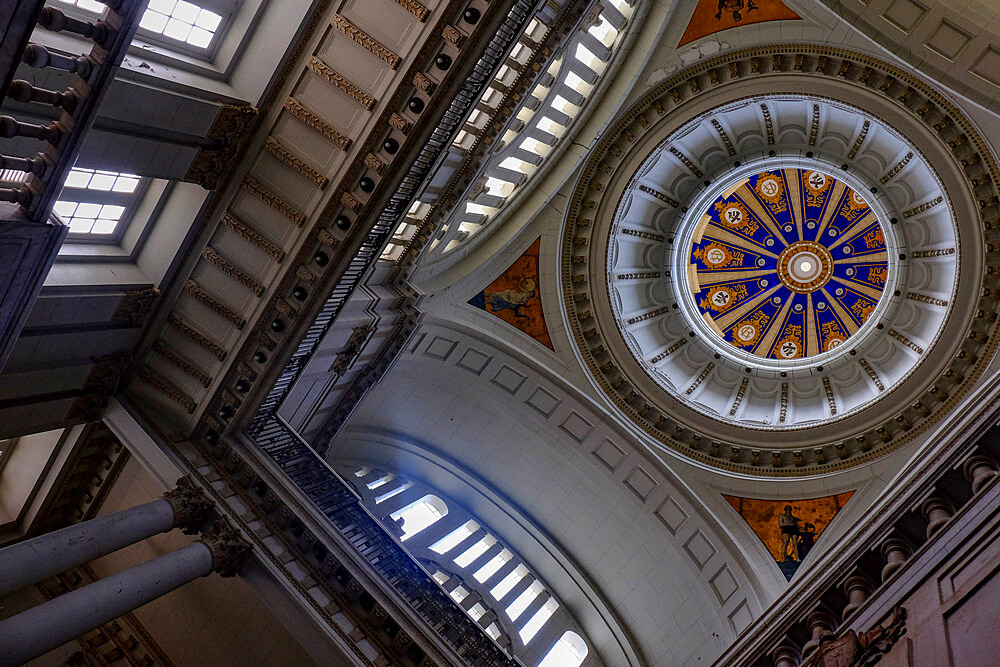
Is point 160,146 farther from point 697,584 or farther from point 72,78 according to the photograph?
point 697,584

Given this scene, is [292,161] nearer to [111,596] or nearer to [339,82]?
[339,82]

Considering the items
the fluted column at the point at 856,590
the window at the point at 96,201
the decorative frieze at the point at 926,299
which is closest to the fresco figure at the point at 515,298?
the window at the point at 96,201

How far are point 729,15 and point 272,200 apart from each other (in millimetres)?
9730

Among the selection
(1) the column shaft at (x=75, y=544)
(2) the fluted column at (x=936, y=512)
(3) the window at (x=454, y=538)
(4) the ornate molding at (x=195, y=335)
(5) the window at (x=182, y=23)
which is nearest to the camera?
(2) the fluted column at (x=936, y=512)

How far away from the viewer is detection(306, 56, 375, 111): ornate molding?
11.9m

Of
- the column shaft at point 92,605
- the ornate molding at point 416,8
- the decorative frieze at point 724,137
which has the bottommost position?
the column shaft at point 92,605

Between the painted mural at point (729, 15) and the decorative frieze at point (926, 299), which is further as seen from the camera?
the decorative frieze at point (926, 299)

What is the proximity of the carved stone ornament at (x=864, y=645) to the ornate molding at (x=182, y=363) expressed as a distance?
1074 cm

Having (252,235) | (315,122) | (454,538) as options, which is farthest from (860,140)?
(454,538)

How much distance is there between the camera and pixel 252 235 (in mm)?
12805

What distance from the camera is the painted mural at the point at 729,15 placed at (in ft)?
48.9

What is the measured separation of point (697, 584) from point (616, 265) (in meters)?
7.69

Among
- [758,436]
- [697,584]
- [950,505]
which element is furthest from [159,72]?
[697,584]

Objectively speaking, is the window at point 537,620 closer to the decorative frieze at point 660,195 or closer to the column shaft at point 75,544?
the column shaft at point 75,544
